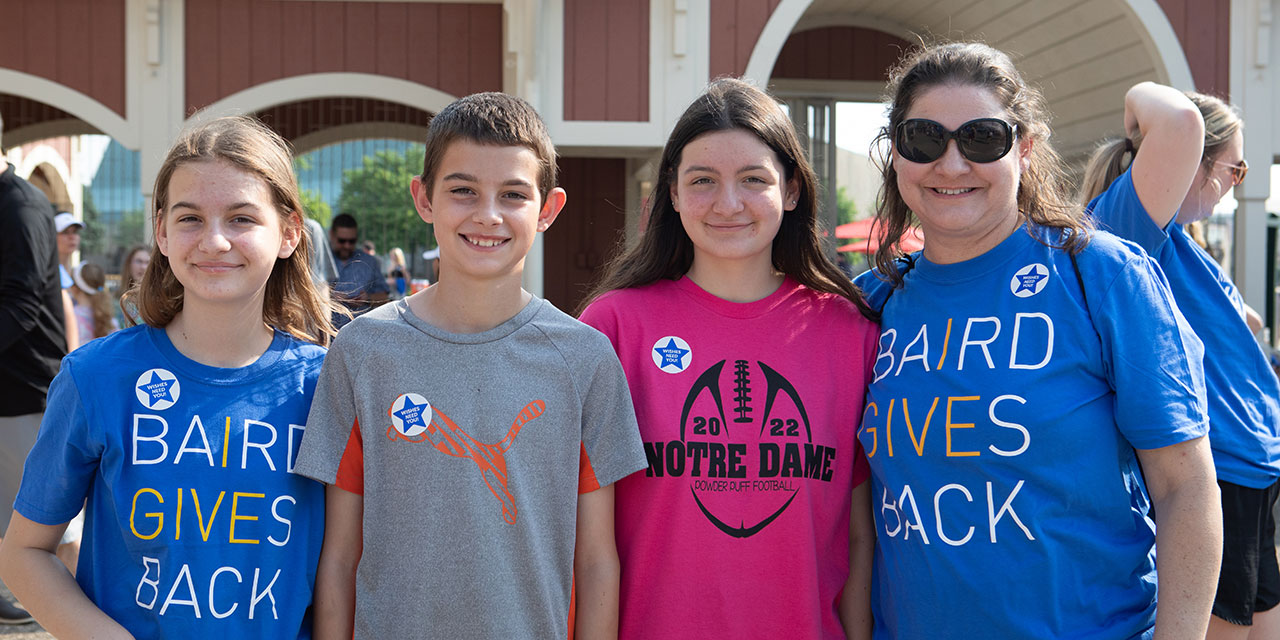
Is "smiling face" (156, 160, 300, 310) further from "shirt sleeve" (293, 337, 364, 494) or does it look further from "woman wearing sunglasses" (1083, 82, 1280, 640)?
"woman wearing sunglasses" (1083, 82, 1280, 640)

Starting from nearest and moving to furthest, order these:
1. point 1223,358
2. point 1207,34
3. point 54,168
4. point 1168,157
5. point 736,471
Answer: point 736,471
point 1168,157
point 1223,358
point 1207,34
point 54,168

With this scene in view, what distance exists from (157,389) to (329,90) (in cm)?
736

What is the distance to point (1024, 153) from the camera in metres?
1.88

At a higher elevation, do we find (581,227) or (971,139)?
(581,227)

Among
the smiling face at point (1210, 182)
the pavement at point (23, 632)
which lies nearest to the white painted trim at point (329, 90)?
the pavement at point (23, 632)

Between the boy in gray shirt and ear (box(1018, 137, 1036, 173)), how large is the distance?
0.88 metres

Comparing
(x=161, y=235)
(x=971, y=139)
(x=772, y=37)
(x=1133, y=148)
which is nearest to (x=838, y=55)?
(x=772, y=37)

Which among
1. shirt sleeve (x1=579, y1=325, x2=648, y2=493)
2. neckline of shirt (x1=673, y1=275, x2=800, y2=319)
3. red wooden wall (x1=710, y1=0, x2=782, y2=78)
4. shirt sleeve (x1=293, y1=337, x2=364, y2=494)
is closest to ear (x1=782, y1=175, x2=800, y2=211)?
neckline of shirt (x1=673, y1=275, x2=800, y2=319)

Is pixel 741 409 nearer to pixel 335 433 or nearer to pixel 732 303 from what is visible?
pixel 732 303

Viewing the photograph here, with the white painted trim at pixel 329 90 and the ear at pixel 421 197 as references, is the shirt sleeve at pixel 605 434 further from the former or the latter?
→ the white painted trim at pixel 329 90

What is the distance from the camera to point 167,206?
1.87 m

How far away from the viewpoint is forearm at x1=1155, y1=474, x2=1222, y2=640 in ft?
5.19

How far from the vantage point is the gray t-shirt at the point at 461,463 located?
1.70m

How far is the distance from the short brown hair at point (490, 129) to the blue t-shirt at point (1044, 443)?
0.85 m
